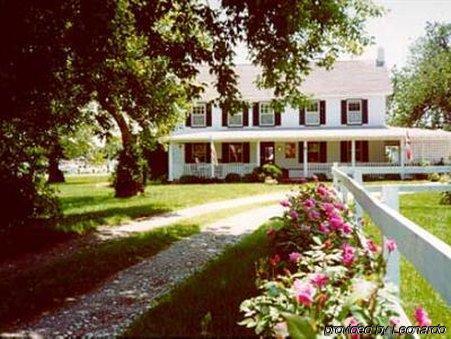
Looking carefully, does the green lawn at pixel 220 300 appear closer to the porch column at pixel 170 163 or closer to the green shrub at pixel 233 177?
the green shrub at pixel 233 177

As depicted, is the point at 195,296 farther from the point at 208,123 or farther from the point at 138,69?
the point at 208,123

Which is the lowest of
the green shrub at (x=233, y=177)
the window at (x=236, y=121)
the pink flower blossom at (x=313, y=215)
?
the green shrub at (x=233, y=177)

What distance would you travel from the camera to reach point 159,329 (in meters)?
5.57

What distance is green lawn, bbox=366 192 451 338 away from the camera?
244 inches


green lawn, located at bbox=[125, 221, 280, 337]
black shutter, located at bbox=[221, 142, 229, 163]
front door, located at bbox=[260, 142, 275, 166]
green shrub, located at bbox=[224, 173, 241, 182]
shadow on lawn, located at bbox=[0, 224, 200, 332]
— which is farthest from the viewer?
black shutter, located at bbox=[221, 142, 229, 163]

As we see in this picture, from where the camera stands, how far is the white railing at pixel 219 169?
39.0 meters

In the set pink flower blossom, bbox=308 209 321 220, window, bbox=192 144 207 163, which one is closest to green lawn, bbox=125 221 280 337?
pink flower blossom, bbox=308 209 321 220

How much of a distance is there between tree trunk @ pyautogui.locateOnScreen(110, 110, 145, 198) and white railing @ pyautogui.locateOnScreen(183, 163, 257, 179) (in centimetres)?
1326

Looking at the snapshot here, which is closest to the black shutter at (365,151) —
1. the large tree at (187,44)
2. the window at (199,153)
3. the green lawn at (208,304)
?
the window at (199,153)

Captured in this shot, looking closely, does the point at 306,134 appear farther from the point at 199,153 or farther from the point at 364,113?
the point at 199,153

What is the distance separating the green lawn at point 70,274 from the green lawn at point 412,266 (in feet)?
13.5

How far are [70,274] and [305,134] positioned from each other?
29431mm

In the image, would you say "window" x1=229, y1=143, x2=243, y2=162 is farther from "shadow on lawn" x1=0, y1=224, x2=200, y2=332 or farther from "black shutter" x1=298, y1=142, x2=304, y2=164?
"shadow on lawn" x1=0, y1=224, x2=200, y2=332

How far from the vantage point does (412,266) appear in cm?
670
